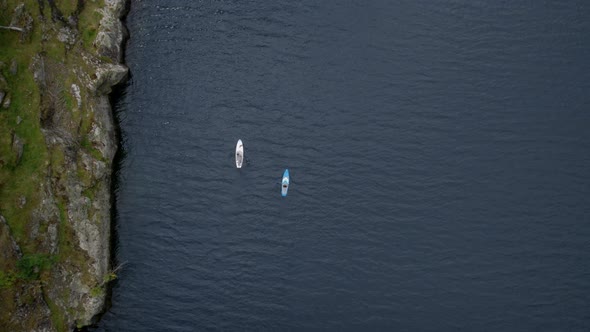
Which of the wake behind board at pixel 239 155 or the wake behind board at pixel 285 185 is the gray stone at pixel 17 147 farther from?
the wake behind board at pixel 285 185

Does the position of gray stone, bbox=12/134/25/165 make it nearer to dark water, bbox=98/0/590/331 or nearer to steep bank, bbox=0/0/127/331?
steep bank, bbox=0/0/127/331

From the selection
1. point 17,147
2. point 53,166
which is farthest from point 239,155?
point 17,147

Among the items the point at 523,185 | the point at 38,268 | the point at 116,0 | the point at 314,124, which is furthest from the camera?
the point at 116,0

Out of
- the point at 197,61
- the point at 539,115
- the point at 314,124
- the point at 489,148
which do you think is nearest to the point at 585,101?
the point at 539,115

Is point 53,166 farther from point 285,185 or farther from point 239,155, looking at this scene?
point 285,185

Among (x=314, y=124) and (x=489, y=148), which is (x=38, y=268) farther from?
(x=489, y=148)

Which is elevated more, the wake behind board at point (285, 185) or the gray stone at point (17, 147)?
the wake behind board at point (285, 185)

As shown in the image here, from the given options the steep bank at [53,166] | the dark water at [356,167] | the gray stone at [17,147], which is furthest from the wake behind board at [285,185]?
the gray stone at [17,147]
